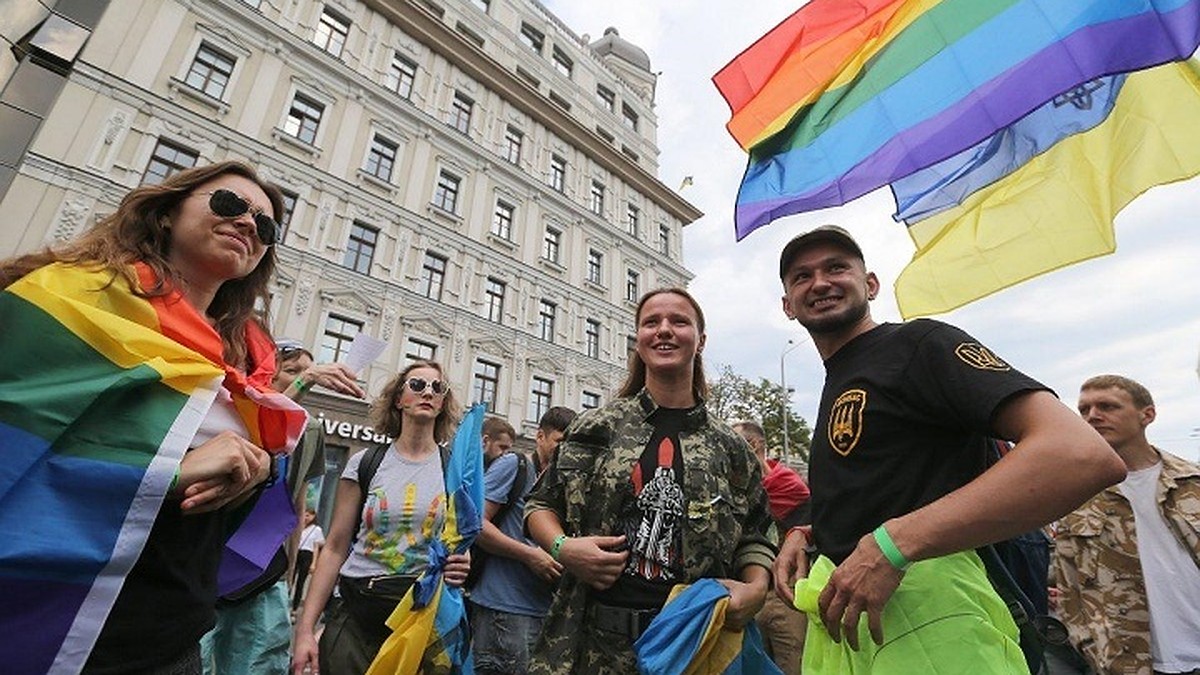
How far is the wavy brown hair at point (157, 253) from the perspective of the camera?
131cm

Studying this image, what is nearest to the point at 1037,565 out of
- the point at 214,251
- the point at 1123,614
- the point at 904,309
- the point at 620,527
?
the point at 620,527

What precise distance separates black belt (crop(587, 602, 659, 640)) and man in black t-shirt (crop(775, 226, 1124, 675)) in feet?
1.65

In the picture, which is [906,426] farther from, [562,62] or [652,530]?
[562,62]

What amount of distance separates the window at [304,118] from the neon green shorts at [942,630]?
18454 mm

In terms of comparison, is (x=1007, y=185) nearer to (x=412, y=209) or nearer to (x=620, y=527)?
(x=620, y=527)

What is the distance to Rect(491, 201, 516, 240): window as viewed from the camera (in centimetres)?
2020

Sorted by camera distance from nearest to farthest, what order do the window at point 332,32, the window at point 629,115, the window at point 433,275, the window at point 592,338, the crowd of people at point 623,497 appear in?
the crowd of people at point 623,497 → the window at point 332,32 → the window at point 433,275 → the window at point 592,338 → the window at point 629,115

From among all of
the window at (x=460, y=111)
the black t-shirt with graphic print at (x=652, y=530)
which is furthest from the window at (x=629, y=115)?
the black t-shirt with graphic print at (x=652, y=530)

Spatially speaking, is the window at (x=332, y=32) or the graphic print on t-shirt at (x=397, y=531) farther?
the window at (x=332, y=32)

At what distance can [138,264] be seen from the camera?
1398 mm

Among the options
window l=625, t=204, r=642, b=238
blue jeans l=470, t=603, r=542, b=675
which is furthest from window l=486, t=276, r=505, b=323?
blue jeans l=470, t=603, r=542, b=675

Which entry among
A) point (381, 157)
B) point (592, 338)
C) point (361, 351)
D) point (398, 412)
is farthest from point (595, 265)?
point (361, 351)

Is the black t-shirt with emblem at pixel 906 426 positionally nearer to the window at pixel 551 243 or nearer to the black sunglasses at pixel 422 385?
the black sunglasses at pixel 422 385

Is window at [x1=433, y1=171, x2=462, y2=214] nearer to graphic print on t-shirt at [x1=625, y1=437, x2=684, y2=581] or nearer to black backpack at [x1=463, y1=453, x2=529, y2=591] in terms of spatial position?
black backpack at [x1=463, y1=453, x2=529, y2=591]
